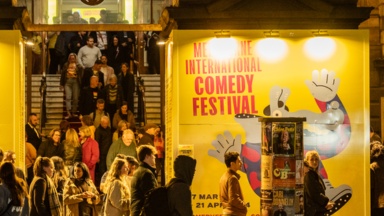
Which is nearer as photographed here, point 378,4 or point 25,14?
point 25,14

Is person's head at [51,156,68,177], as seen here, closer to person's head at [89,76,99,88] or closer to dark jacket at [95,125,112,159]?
dark jacket at [95,125,112,159]

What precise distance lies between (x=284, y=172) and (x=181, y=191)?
403 centimetres

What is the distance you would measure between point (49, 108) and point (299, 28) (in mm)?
10587

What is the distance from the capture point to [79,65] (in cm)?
3133

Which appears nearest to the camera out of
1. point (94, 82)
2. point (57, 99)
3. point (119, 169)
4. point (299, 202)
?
point (299, 202)

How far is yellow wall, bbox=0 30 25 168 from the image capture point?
75.9 ft

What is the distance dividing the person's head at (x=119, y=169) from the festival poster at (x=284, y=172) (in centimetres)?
249

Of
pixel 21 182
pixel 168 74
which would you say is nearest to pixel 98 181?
pixel 168 74

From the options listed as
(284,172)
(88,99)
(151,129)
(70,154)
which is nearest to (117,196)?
(284,172)

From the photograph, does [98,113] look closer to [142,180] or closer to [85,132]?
[85,132]

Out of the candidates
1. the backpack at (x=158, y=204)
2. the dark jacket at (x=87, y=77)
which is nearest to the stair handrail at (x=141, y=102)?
the dark jacket at (x=87, y=77)

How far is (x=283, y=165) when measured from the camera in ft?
Answer: 65.6

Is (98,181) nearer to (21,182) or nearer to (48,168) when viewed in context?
(48,168)

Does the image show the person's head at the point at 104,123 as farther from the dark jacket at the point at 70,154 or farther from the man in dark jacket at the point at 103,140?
the dark jacket at the point at 70,154
